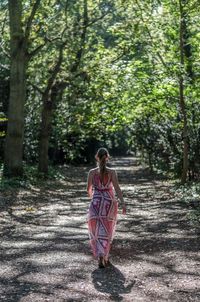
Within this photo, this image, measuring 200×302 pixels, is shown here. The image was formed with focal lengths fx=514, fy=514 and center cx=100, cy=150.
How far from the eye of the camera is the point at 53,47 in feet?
97.1

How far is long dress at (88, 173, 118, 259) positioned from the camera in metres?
7.96

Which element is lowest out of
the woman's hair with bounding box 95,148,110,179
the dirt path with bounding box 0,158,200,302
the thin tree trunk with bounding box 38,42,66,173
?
the dirt path with bounding box 0,158,200,302

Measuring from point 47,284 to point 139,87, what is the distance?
14919mm

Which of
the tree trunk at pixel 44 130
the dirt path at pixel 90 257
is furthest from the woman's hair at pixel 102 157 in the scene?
the tree trunk at pixel 44 130

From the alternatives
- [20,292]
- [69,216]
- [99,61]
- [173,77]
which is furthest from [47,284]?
[99,61]

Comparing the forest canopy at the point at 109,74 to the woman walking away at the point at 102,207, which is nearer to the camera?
the woman walking away at the point at 102,207

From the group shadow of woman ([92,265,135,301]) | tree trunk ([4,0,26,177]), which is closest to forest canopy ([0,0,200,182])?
tree trunk ([4,0,26,177])

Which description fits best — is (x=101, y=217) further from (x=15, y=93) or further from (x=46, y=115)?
(x=46, y=115)

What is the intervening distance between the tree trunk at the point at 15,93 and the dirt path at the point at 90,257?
5.68 m

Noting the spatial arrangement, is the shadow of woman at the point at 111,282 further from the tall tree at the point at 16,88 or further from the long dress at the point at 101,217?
the tall tree at the point at 16,88

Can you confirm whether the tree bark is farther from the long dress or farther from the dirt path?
the long dress

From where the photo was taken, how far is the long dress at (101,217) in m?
7.96

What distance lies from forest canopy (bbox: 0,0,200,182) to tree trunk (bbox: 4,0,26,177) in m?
0.04

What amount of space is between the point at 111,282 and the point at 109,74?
17624 millimetres
